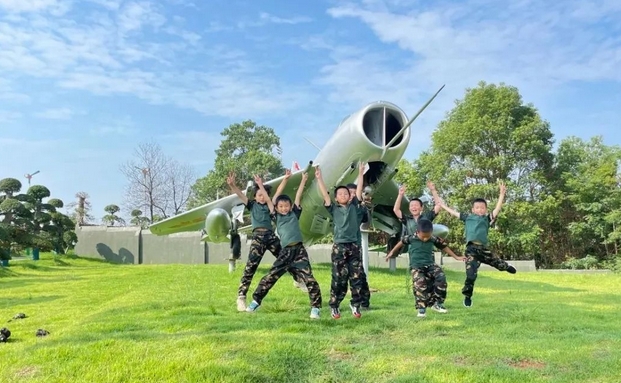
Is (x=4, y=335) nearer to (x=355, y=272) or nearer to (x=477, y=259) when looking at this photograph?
(x=355, y=272)

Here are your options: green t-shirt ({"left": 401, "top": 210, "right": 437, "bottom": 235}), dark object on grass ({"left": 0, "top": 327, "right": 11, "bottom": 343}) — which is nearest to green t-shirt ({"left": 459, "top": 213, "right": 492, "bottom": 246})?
green t-shirt ({"left": 401, "top": 210, "right": 437, "bottom": 235})

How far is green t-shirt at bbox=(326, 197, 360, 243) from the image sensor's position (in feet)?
22.2

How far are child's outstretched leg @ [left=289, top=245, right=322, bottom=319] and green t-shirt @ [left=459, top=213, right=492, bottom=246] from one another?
2440 mm

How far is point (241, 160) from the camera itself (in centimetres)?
5022

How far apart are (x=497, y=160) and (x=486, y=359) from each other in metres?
29.2

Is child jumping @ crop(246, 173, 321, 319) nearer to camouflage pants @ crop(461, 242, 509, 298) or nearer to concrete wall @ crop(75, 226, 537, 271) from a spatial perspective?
camouflage pants @ crop(461, 242, 509, 298)

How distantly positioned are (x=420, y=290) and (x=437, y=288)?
1.88ft

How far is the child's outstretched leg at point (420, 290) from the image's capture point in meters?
6.97

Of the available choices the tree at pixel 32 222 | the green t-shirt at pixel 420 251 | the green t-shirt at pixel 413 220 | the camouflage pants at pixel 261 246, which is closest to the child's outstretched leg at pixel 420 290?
the green t-shirt at pixel 420 251

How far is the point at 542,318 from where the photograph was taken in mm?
7129

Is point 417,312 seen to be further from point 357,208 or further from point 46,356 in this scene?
point 46,356

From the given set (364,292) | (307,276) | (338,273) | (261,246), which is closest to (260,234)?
(261,246)

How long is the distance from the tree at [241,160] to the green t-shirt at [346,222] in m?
39.2

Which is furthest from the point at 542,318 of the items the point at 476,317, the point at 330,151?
the point at 330,151
